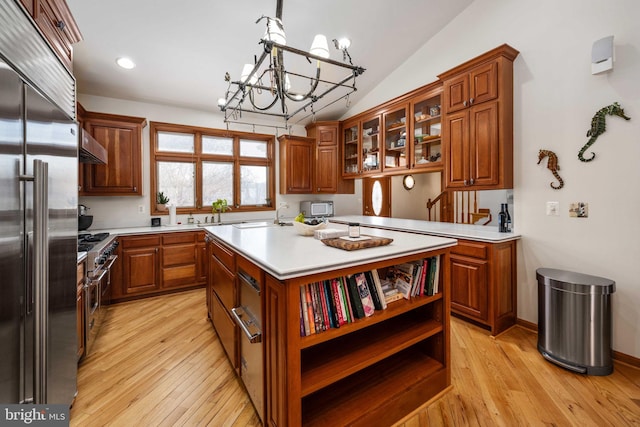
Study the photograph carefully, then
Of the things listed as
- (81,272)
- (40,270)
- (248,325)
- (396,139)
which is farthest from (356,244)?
(396,139)

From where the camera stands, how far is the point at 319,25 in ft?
9.62

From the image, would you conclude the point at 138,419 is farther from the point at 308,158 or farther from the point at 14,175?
the point at 308,158

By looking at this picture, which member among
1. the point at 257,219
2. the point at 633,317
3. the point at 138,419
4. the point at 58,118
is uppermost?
the point at 58,118

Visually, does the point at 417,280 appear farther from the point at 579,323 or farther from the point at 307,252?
the point at 579,323

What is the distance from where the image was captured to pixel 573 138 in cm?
232

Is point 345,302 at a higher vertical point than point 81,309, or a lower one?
higher

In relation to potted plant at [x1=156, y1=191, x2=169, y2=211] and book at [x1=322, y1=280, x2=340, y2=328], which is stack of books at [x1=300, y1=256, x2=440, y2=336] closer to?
book at [x1=322, y1=280, x2=340, y2=328]

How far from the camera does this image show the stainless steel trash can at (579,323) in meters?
1.94

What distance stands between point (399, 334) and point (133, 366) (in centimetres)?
204

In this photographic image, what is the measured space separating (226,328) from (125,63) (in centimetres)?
311

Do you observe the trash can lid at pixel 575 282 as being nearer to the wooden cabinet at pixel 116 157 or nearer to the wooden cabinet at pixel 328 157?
the wooden cabinet at pixel 328 157

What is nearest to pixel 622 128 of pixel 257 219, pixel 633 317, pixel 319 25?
pixel 633 317

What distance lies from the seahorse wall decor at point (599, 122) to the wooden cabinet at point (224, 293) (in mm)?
2951

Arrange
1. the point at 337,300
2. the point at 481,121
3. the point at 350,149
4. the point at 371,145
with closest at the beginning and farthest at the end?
1. the point at 337,300
2. the point at 481,121
3. the point at 371,145
4. the point at 350,149
